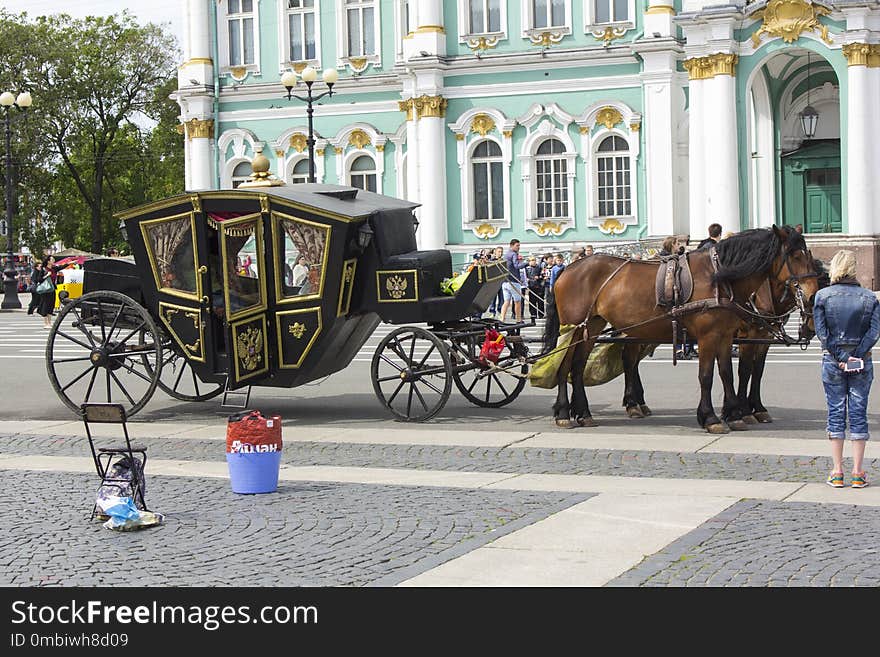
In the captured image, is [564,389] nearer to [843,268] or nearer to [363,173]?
[843,268]

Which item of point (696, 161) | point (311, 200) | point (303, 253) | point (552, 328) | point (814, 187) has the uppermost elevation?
point (696, 161)

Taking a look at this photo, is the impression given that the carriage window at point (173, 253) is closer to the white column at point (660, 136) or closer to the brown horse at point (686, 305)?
the brown horse at point (686, 305)

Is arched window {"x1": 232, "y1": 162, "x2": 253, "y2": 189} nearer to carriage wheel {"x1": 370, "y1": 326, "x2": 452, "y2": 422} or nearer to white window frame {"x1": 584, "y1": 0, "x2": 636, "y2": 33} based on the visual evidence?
white window frame {"x1": 584, "y1": 0, "x2": 636, "y2": 33}

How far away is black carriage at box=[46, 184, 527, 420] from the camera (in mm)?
14578

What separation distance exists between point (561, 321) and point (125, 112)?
59526 mm

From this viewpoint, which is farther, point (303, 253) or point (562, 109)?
point (562, 109)

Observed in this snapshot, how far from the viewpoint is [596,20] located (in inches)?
1596

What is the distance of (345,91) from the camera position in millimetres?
44094

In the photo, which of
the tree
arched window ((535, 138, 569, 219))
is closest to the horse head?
arched window ((535, 138, 569, 219))

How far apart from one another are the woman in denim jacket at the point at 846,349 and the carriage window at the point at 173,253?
719cm

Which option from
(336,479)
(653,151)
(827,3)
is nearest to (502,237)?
(653,151)

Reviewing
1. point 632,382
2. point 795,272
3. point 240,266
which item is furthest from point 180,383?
point 795,272

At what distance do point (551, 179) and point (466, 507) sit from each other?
3267 centimetres
